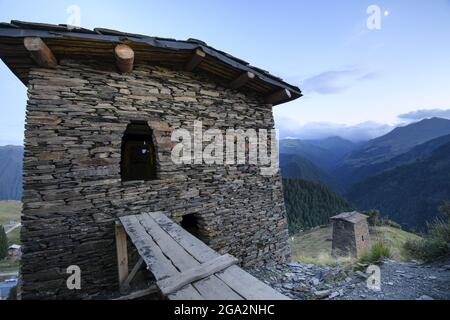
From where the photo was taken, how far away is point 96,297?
4.45 meters

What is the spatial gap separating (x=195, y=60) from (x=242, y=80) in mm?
1368

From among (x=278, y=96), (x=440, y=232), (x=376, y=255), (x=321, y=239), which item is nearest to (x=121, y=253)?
(x=278, y=96)

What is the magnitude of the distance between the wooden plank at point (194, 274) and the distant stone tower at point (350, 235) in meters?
18.6

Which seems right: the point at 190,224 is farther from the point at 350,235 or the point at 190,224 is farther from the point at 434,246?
the point at 350,235

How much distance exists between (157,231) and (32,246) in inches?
88.7

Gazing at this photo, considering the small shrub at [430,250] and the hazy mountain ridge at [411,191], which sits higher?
the small shrub at [430,250]

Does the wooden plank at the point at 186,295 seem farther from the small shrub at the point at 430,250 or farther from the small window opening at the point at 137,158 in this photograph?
the small window opening at the point at 137,158

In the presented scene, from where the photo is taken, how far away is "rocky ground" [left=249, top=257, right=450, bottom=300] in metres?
4.22

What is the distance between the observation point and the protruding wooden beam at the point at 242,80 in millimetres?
5938

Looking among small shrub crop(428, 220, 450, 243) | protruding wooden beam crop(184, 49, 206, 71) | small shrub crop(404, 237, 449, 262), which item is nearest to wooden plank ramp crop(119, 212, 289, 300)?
protruding wooden beam crop(184, 49, 206, 71)

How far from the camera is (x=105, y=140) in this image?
4691 millimetres

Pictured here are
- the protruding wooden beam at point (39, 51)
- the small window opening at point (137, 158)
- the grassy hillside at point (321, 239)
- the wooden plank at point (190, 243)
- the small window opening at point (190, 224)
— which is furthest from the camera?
the grassy hillside at point (321, 239)

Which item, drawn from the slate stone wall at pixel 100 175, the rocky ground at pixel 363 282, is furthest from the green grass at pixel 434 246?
the slate stone wall at pixel 100 175
